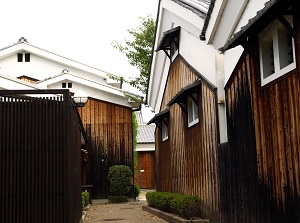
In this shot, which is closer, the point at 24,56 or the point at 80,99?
the point at 80,99

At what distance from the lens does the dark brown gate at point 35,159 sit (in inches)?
274

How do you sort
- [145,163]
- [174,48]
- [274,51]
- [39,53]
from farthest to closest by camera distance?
1. [145,163]
2. [39,53]
3. [174,48]
4. [274,51]

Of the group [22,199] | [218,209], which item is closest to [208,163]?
[218,209]

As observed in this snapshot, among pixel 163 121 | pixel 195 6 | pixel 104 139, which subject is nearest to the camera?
pixel 195 6

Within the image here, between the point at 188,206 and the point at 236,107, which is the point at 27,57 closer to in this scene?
the point at 188,206

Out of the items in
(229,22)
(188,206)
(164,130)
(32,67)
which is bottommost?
(188,206)

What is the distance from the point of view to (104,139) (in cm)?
2016

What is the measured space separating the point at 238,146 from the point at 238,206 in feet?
3.36

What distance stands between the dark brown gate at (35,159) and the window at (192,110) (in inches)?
152

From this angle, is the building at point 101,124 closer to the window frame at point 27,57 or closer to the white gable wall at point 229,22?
the window frame at point 27,57

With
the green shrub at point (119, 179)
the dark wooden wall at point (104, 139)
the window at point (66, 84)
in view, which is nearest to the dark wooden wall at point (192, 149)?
the green shrub at point (119, 179)

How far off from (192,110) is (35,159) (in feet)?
16.0

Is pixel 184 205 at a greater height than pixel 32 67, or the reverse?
pixel 32 67

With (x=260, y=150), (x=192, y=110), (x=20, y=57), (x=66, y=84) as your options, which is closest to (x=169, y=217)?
(x=192, y=110)
